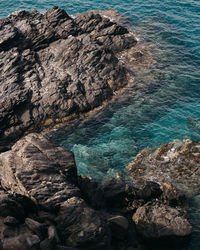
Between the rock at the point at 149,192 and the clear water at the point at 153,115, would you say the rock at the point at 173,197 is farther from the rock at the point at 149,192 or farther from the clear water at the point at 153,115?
the clear water at the point at 153,115

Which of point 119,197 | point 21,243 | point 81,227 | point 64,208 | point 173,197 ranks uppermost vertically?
point 21,243

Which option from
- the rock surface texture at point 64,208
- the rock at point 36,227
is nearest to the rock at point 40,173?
the rock surface texture at point 64,208

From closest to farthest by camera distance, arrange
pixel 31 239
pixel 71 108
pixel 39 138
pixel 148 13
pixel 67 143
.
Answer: pixel 31 239
pixel 39 138
pixel 67 143
pixel 71 108
pixel 148 13

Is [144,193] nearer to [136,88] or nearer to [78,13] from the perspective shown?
[136,88]

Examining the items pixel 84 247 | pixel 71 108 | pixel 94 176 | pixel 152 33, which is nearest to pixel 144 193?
pixel 94 176

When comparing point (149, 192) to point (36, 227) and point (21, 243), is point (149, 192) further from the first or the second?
point (21, 243)

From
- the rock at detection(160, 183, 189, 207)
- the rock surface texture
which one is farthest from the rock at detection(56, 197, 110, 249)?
the rock at detection(160, 183, 189, 207)

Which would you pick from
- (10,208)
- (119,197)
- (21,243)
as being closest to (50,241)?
(21,243)
